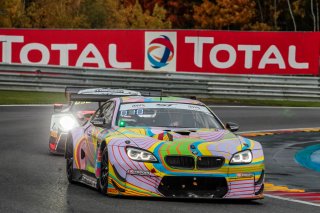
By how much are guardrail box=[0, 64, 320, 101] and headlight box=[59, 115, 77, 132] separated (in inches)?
615

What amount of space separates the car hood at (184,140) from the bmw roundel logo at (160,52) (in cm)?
2388

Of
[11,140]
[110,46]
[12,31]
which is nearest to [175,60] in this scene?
[110,46]

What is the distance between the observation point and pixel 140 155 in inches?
470

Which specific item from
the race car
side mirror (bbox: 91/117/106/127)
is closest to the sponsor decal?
the race car

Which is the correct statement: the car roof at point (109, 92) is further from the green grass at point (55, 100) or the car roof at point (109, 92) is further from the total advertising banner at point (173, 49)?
the total advertising banner at point (173, 49)

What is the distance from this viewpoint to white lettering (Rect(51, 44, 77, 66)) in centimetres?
3706

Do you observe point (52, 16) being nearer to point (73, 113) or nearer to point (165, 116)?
point (73, 113)

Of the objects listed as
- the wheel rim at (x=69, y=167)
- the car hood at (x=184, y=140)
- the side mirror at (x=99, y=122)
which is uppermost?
the side mirror at (x=99, y=122)

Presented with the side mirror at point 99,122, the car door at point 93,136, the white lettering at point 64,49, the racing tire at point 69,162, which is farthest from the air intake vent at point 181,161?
the white lettering at point 64,49

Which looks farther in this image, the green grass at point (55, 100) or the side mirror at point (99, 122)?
the green grass at point (55, 100)

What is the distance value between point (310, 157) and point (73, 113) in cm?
431

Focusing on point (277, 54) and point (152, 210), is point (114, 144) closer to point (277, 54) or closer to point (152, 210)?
point (152, 210)

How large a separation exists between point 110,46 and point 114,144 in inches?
987

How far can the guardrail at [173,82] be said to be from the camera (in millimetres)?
34125
